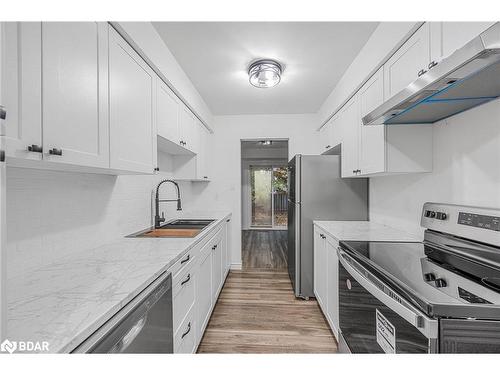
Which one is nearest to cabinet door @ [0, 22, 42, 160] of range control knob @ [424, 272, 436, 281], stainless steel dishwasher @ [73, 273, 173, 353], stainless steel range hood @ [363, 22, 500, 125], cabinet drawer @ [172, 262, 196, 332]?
stainless steel dishwasher @ [73, 273, 173, 353]

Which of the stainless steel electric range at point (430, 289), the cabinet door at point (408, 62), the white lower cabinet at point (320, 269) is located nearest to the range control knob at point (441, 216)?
the stainless steel electric range at point (430, 289)

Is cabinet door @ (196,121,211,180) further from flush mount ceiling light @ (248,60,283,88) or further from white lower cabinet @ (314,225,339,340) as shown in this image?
white lower cabinet @ (314,225,339,340)

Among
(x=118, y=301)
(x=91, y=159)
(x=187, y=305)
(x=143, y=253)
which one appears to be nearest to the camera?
(x=118, y=301)

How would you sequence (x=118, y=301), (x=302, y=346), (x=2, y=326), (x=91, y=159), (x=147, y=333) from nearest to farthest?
1. (x=2, y=326)
2. (x=118, y=301)
3. (x=147, y=333)
4. (x=91, y=159)
5. (x=302, y=346)

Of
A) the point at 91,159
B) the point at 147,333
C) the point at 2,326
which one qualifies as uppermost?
the point at 91,159

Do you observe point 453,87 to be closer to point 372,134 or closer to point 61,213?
point 372,134

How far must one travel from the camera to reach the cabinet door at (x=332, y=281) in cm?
189

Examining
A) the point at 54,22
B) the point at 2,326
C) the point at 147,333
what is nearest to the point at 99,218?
the point at 147,333

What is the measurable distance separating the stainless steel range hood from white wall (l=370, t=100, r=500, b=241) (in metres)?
0.09

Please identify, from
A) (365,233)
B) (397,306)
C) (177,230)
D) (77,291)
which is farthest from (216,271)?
(397,306)

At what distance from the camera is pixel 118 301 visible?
0.78m

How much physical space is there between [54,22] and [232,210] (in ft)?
10.4

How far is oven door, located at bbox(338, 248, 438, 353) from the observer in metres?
0.80

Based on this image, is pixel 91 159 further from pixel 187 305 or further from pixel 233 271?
pixel 233 271
